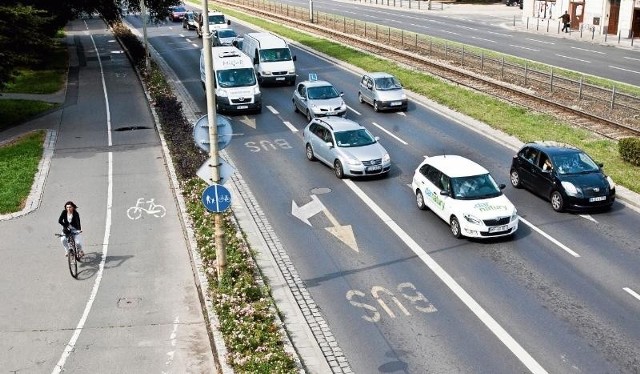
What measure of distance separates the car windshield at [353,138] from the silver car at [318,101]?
6.39 m

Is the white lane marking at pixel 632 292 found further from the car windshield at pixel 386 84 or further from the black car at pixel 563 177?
the car windshield at pixel 386 84

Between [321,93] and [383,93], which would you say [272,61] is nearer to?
[321,93]

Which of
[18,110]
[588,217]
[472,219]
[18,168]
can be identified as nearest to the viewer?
[472,219]

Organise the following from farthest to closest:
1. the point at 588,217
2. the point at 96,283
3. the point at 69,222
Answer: the point at 588,217 → the point at 69,222 → the point at 96,283

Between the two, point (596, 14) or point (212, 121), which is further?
point (596, 14)

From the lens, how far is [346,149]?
24.4 metres

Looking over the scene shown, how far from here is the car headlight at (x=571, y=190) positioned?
20297 mm

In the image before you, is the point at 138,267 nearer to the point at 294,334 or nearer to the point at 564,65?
the point at 294,334

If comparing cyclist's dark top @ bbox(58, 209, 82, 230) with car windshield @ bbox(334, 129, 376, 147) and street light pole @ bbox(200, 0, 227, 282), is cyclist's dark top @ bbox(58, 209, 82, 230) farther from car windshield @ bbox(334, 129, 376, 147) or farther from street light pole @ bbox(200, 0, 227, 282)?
car windshield @ bbox(334, 129, 376, 147)

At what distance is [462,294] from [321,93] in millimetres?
18312

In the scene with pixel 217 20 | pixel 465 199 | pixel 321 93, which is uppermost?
pixel 217 20

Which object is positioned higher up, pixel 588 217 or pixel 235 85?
pixel 235 85

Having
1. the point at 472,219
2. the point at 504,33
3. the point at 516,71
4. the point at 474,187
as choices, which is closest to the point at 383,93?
the point at 516,71

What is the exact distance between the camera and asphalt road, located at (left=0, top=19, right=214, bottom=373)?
1355 cm
